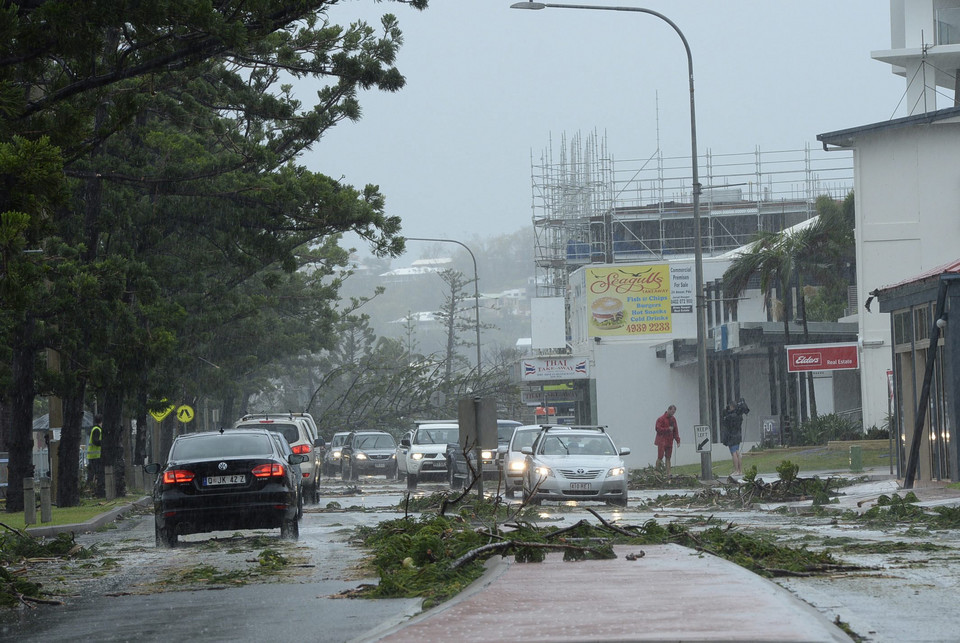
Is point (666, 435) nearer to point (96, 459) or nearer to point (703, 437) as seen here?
point (703, 437)

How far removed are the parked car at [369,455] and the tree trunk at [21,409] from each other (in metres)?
18.3

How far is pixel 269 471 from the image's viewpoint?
16.7 metres

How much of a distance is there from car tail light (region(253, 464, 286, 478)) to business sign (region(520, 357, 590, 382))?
157 ft

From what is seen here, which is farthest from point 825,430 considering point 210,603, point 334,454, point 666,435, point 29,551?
point 210,603

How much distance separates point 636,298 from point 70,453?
37.2 m

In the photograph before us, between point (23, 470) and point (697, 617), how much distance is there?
70.9 ft

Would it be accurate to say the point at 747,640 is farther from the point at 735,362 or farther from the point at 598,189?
the point at 598,189

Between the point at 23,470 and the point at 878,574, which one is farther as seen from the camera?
the point at 23,470

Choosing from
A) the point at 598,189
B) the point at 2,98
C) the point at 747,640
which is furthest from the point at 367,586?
the point at 598,189

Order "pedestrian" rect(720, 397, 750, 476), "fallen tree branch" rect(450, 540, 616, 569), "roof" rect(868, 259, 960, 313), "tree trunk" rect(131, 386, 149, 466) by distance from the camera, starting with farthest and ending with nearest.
→ "tree trunk" rect(131, 386, 149, 466), "pedestrian" rect(720, 397, 750, 476), "roof" rect(868, 259, 960, 313), "fallen tree branch" rect(450, 540, 616, 569)

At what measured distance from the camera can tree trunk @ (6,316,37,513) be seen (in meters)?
25.9

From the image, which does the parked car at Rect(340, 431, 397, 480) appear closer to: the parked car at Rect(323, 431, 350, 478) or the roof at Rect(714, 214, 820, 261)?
the parked car at Rect(323, 431, 350, 478)

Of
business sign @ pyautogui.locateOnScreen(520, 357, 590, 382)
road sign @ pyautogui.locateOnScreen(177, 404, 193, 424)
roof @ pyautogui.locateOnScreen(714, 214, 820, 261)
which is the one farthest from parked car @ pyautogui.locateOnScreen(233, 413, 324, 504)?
business sign @ pyautogui.locateOnScreen(520, 357, 590, 382)

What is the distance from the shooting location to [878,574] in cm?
1045
